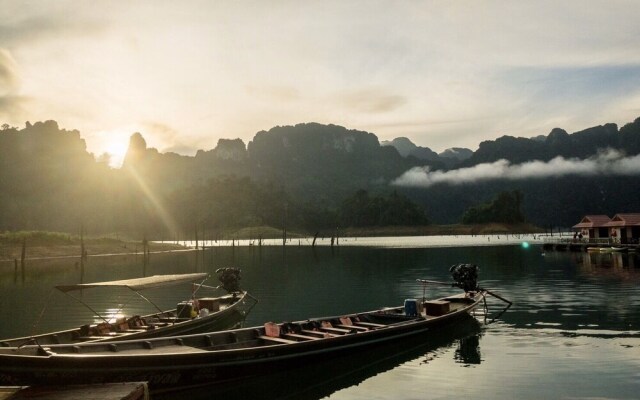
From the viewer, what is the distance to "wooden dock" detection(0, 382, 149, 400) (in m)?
11.4

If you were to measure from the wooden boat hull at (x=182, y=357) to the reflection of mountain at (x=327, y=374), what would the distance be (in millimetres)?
336

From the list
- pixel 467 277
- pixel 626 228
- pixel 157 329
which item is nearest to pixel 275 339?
pixel 157 329

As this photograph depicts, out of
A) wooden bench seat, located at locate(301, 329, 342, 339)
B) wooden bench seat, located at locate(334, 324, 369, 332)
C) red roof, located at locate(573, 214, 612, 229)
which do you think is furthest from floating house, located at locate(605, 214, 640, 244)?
wooden bench seat, located at locate(301, 329, 342, 339)

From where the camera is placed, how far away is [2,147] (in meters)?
198

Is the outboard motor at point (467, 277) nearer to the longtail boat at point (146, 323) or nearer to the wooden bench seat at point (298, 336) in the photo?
the longtail boat at point (146, 323)

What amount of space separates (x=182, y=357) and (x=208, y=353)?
88 centimetres

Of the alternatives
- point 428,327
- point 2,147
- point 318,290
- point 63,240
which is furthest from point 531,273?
point 2,147

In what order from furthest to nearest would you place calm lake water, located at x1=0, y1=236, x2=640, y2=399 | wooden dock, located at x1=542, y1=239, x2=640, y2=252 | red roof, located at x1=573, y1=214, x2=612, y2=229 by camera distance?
red roof, located at x1=573, y1=214, x2=612, y2=229, wooden dock, located at x1=542, y1=239, x2=640, y2=252, calm lake water, located at x1=0, y1=236, x2=640, y2=399

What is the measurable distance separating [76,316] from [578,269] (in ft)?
177

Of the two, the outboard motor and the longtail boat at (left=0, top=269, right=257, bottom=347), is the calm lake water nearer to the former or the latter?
the outboard motor

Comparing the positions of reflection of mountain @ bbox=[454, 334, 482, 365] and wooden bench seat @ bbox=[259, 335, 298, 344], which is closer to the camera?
wooden bench seat @ bbox=[259, 335, 298, 344]

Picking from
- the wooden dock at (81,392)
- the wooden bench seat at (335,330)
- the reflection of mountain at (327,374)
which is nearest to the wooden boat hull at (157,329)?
the wooden dock at (81,392)

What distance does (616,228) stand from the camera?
294 feet

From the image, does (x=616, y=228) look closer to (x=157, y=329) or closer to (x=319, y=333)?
(x=319, y=333)
